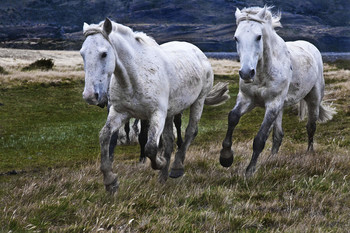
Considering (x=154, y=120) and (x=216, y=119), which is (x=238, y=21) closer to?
(x=154, y=120)

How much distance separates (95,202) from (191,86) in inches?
113

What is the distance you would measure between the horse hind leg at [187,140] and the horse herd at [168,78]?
2 cm

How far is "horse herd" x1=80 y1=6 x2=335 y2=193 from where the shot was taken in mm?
5434

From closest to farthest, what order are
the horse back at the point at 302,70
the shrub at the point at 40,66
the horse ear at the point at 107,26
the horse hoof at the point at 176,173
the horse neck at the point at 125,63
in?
the horse ear at the point at 107,26 < the horse neck at the point at 125,63 < the horse hoof at the point at 176,173 < the horse back at the point at 302,70 < the shrub at the point at 40,66

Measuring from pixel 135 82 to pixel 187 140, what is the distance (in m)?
2.34

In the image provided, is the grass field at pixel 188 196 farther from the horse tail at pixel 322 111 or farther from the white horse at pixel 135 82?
the horse tail at pixel 322 111

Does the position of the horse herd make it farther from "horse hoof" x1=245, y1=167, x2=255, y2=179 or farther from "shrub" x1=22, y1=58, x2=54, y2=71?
"shrub" x1=22, y1=58, x2=54, y2=71

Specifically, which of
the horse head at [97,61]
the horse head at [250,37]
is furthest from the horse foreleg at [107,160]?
the horse head at [250,37]

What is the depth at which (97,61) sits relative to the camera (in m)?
5.22

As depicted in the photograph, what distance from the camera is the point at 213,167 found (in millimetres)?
8070

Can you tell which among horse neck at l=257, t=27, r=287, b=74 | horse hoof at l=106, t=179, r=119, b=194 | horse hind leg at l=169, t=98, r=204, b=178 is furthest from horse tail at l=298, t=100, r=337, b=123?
horse hoof at l=106, t=179, r=119, b=194

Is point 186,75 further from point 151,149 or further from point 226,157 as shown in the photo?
point 151,149

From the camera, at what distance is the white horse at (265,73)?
676 cm

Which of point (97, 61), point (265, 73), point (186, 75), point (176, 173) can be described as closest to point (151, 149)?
point (176, 173)
